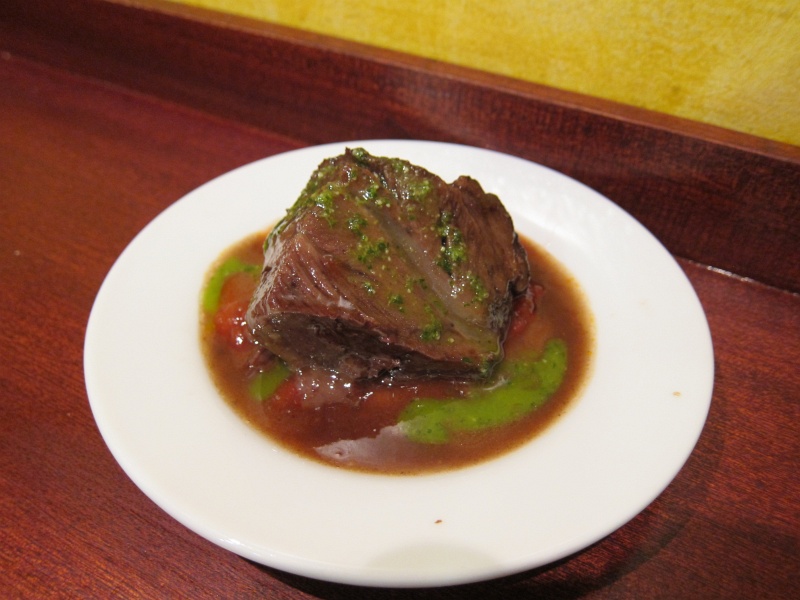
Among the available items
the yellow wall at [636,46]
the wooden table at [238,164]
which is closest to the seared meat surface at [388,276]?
the wooden table at [238,164]

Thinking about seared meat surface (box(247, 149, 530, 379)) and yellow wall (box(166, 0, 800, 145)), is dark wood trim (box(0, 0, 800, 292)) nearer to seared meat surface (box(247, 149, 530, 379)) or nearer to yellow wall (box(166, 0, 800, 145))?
yellow wall (box(166, 0, 800, 145))

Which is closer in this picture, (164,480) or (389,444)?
(164,480)

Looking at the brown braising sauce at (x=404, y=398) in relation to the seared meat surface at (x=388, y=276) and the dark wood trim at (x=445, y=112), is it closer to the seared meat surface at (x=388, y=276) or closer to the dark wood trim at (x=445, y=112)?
the seared meat surface at (x=388, y=276)

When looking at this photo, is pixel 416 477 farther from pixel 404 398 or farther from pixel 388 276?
pixel 388 276

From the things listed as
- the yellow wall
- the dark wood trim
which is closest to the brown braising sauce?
the dark wood trim

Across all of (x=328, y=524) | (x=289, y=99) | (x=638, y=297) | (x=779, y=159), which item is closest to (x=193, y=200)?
(x=289, y=99)

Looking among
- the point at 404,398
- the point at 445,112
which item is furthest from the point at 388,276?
the point at 445,112

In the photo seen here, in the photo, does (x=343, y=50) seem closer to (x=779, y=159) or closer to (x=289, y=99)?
(x=289, y=99)
